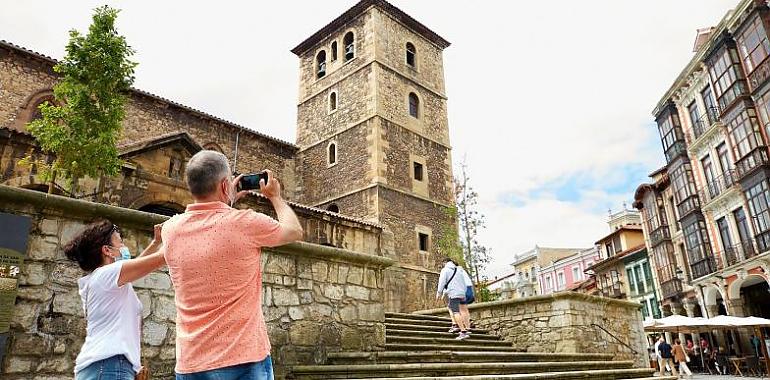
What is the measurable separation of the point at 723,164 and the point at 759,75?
4.59 meters

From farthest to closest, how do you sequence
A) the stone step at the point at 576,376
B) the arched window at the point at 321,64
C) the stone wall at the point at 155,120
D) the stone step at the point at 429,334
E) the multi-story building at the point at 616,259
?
the multi-story building at the point at 616,259 → the arched window at the point at 321,64 → the stone wall at the point at 155,120 → the stone step at the point at 429,334 → the stone step at the point at 576,376

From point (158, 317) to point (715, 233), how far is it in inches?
1023

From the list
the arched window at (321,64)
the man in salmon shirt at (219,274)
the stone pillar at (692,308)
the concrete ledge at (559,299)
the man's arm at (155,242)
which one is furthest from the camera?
the stone pillar at (692,308)

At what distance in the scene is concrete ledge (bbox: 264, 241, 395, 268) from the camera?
6005 mm

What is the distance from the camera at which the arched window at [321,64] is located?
2545 cm

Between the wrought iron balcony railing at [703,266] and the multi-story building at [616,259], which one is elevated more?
the multi-story building at [616,259]

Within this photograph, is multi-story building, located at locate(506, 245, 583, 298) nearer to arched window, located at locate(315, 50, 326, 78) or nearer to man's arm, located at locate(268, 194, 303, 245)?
arched window, located at locate(315, 50, 326, 78)

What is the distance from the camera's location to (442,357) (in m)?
7.32

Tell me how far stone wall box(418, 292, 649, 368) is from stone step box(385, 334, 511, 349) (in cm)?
54

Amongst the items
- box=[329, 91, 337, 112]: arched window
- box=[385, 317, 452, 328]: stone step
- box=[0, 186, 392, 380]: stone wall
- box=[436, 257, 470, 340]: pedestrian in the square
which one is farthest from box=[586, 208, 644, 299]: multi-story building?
box=[0, 186, 392, 380]: stone wall

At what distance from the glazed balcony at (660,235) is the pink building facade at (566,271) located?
1843 cm

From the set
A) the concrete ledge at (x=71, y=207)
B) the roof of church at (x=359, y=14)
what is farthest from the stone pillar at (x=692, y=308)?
the concrete ledge at (x=71, y=207)

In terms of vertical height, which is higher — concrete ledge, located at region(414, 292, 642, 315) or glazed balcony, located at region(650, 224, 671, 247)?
glazed balcony, located at region(650, 224, 671, 247)

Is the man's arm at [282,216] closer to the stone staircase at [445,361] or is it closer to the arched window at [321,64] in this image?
the stone staircase at [445,361]
